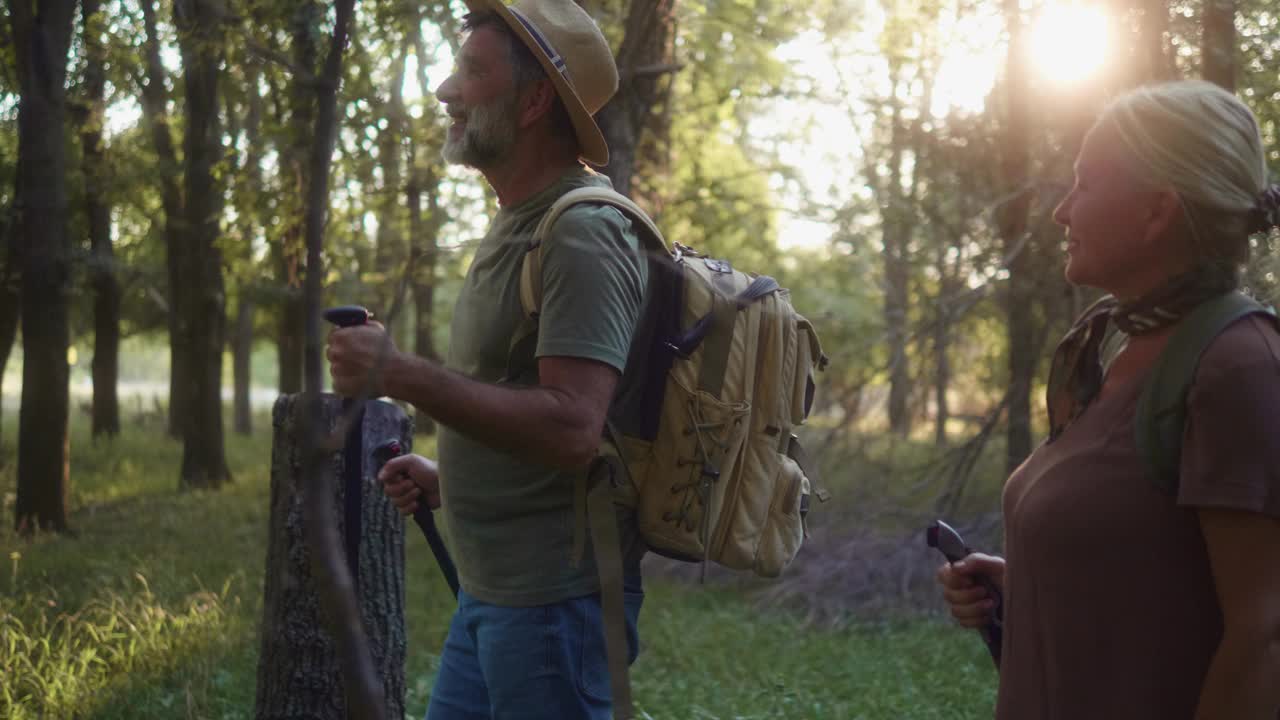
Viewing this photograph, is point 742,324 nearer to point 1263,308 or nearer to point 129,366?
point 1263,308

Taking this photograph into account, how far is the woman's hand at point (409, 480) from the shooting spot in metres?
2.63

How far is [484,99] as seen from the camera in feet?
7.55

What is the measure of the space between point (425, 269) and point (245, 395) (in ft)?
50.1

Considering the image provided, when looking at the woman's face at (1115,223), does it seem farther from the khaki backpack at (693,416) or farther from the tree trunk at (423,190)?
the tree trunk at (423,190)

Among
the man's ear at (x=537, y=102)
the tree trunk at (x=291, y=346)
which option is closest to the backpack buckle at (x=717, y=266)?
the man's ear at (x=537, y=102)

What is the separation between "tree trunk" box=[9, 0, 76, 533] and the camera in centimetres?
911

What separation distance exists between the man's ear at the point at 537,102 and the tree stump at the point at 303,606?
7.68ft

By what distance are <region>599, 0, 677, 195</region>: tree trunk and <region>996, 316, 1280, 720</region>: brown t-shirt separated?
3.69 m

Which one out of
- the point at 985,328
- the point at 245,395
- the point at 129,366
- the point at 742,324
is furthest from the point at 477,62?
the point at 129,366

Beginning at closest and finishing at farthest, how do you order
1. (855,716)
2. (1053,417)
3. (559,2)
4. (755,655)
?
(1053,417) < (559,2) < (855,716) < (755,655)

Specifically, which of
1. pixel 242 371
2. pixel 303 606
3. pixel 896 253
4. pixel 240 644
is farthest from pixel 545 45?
pixel 242 371

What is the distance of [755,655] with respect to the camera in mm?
7547

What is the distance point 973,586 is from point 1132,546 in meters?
0.48

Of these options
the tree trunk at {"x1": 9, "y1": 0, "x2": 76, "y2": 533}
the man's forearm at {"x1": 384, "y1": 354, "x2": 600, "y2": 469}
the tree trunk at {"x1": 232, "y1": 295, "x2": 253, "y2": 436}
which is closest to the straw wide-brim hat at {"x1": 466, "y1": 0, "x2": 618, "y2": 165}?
the man's forearm at {"x1": 384, "y1": 354, "x2": 600, "y2": 469}
